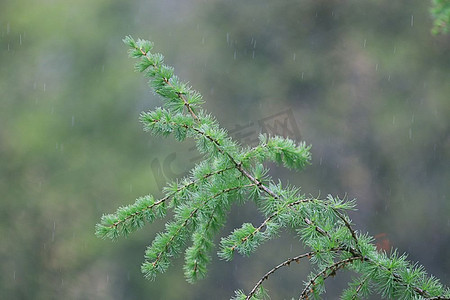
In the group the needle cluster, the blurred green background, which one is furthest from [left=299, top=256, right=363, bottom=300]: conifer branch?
the blurred green background

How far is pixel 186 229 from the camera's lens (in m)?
0.82

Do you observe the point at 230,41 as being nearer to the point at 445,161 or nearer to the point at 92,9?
the point at 92,9

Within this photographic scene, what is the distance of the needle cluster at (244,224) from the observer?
74cm

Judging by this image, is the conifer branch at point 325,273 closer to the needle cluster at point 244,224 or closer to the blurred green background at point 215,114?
the needle cluster at point 244,224

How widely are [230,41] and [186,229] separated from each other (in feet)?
7.17

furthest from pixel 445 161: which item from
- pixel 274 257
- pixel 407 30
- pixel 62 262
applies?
pixel 62 262

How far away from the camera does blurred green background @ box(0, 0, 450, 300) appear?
2.68 metres

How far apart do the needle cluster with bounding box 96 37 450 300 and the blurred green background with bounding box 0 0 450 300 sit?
1914 mm

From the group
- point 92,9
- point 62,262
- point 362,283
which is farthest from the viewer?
point 92,9

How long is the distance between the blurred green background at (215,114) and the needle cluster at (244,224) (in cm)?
191

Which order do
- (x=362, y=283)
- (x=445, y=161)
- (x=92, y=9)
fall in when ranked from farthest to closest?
(x=92, y=9), (x=445, y=161), (x=362, y=283)

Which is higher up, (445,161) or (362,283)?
(362,283)

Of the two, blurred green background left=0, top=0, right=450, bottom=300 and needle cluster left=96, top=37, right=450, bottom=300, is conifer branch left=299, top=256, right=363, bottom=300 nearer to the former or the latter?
needle cluster left=96, top=37, right=450, bottom=300

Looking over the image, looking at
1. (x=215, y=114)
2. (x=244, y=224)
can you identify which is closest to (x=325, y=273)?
(x=244, y=224)
